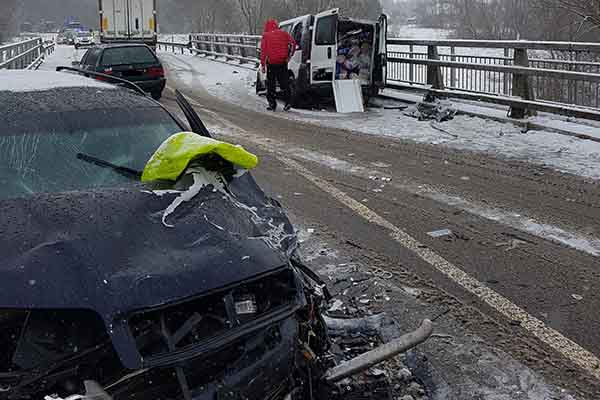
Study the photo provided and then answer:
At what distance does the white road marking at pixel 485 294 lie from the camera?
12.1 ft

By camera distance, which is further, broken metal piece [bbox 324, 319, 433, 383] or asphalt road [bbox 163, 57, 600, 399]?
asphalt road [bbox 163, 57, 600, 399]

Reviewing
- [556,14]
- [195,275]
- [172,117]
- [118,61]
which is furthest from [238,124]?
[556,14]

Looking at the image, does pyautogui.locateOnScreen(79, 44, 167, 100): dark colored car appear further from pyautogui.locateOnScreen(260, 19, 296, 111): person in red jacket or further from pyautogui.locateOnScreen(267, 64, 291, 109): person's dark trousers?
pyautogui.locateOnScreen(267, 64, 291, 109): person's dark trousers

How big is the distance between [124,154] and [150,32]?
28.5 meters

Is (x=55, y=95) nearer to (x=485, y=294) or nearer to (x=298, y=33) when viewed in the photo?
(x=485, y=294)

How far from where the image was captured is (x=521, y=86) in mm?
11266

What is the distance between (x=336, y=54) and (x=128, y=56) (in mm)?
5779

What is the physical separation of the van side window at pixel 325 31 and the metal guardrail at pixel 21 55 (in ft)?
24.3

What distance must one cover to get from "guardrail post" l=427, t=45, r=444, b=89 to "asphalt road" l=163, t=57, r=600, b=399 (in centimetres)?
350

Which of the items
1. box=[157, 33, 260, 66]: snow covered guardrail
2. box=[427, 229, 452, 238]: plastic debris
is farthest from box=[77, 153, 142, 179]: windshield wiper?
box=[157, 33, 260, 66]: snow covered guardrail

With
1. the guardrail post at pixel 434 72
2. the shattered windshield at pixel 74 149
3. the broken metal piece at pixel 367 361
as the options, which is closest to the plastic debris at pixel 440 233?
the shattered windshield at pixel 74 149

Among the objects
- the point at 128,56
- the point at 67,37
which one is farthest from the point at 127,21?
the point at 67,37

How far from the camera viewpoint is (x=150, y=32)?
30.8 meters

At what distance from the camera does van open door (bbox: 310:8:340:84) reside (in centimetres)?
1362
